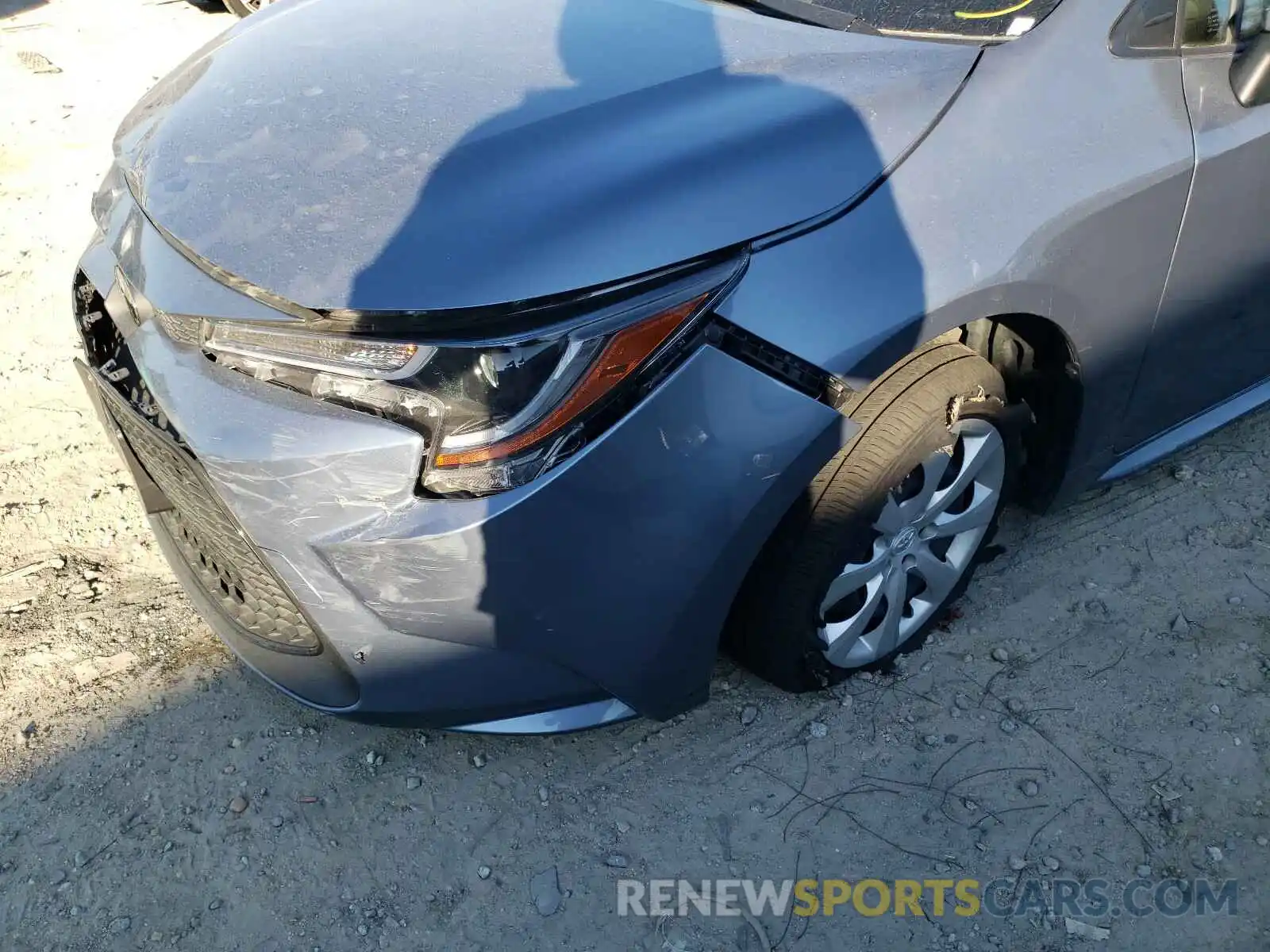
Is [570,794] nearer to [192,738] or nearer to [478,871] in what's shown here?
[478,871]

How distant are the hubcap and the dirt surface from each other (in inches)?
6.6

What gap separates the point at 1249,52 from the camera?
1.98 meters

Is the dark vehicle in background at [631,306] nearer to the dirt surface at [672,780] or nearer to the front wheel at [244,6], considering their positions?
the dirt surface at [672,780]

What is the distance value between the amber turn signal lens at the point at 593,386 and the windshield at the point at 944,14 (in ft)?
2.90

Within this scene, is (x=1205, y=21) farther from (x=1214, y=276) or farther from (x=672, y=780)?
(x=672, y=780)

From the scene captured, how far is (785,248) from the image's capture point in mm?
1657

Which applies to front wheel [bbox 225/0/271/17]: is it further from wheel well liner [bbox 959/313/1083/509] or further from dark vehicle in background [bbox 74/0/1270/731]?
wheel well liner [bbox 959/313/1083/509]

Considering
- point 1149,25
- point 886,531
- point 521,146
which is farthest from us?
point 886,531

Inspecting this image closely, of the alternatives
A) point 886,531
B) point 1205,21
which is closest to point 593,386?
point 886,531

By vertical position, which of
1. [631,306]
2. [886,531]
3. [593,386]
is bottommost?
[886,531]

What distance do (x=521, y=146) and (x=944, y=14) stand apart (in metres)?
0.89

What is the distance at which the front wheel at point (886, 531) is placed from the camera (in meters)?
1.92

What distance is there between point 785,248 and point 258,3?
5.39 m

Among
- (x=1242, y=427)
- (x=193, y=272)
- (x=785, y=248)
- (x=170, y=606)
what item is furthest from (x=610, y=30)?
(x=1242, y=427)
